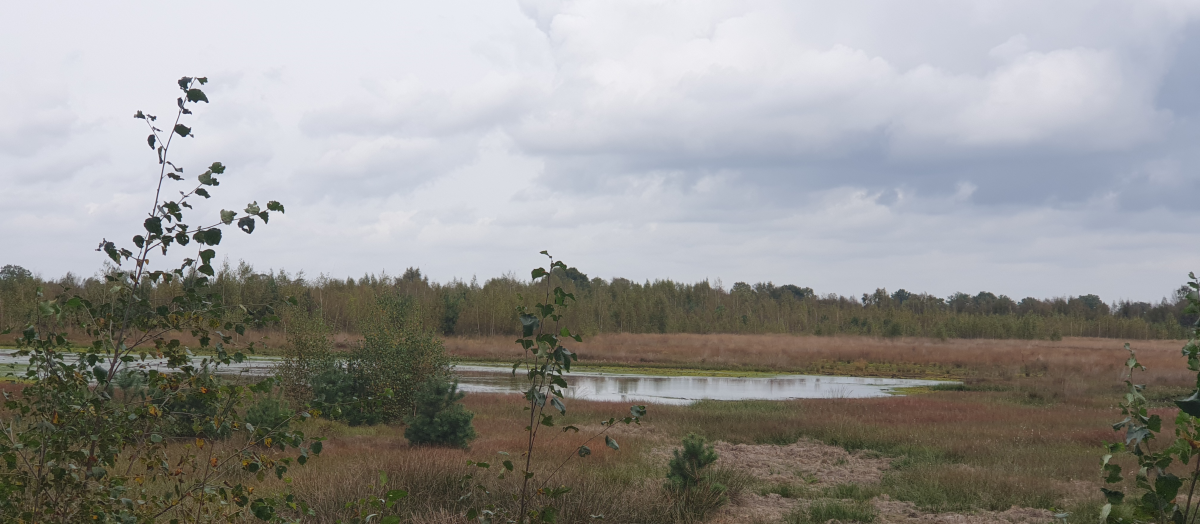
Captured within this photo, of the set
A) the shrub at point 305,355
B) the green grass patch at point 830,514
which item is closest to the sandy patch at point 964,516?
A: the green grass patch at point 830,514

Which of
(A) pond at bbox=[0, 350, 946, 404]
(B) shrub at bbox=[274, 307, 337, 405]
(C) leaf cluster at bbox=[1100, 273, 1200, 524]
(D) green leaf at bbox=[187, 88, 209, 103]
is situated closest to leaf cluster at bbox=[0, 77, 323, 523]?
(D) green leaf at bbox=[187, 88, 209, 103]

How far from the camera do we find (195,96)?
3.59 metres

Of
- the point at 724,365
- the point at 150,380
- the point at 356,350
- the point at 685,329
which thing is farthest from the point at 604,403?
the point at 685,329

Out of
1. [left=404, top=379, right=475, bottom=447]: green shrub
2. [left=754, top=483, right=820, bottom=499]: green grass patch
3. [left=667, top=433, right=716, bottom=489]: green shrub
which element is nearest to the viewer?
[left=667, top=433, right=716, bottom=489]: green shrub

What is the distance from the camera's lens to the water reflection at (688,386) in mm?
31969

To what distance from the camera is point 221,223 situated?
363 cm

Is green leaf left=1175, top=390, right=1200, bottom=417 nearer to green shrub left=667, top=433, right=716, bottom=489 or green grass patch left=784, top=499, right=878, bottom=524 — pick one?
green grass patch left=784, top=499, right=878, bottom=524

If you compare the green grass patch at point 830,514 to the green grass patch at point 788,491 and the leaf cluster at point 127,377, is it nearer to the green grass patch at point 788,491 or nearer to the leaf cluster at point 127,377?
the green grass patch at point 788,491

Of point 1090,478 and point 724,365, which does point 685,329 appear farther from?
point 1090,478

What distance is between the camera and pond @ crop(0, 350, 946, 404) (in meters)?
31.8

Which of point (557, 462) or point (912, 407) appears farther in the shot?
point (912, 407)

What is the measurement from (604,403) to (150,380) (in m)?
22.2

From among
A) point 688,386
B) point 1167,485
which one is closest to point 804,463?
point 1167,485

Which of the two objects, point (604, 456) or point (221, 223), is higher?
point (221, 223)
